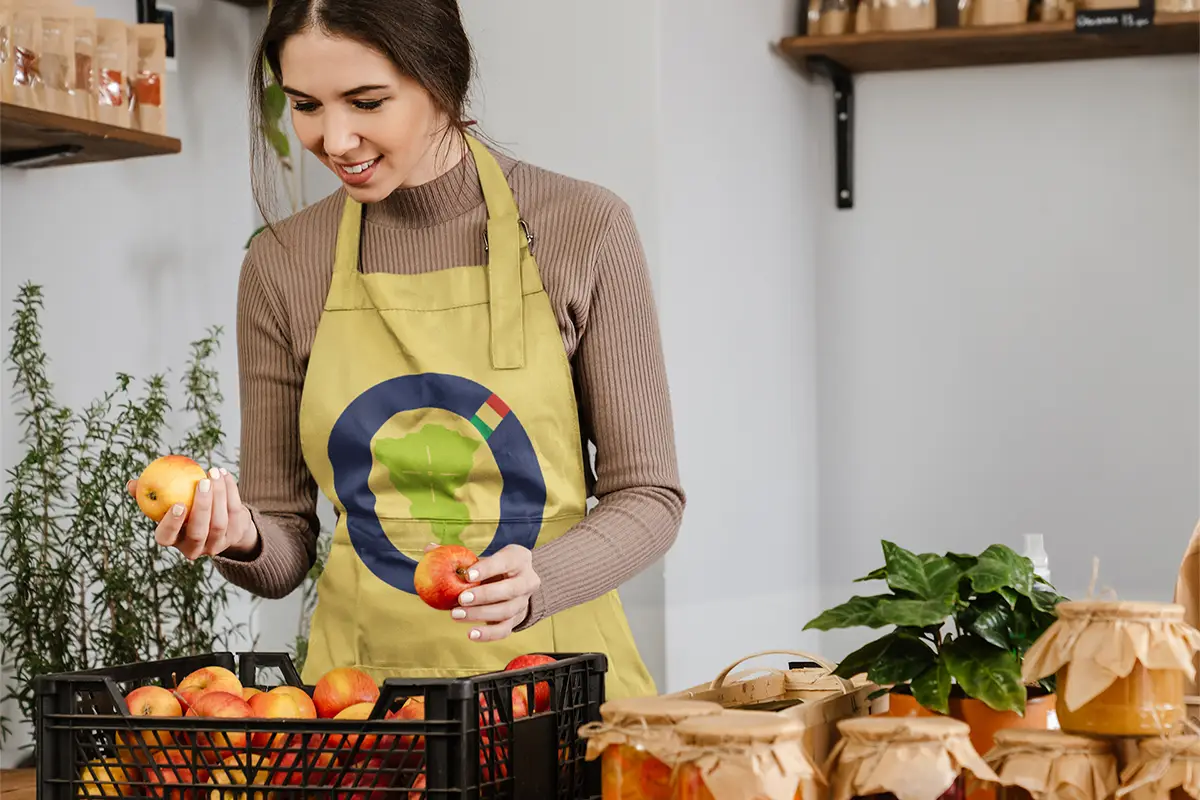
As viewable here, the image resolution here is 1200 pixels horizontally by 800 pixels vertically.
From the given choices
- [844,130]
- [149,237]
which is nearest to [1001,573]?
[149,237]

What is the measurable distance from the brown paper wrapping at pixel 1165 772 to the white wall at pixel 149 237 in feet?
7.22

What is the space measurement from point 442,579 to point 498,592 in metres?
0.05

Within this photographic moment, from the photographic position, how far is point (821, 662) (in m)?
1.28

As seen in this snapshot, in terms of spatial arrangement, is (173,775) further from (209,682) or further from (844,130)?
(844,130)

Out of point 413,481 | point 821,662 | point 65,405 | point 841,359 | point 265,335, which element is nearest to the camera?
point 821,662

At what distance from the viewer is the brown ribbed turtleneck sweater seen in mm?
1544

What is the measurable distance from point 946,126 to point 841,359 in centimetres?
63

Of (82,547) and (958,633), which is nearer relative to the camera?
A: (958,633)

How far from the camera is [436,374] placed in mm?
1561

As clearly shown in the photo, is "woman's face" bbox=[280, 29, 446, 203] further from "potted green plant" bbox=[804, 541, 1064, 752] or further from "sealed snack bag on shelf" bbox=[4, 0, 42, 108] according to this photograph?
"sealed snack bag on shelf" bbox=[4, 0, 42, 108]

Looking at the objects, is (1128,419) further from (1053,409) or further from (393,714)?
(393,714)

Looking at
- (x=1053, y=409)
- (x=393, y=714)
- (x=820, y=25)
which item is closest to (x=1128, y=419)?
(x=1053, y=409)

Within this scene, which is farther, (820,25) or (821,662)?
(820,25)

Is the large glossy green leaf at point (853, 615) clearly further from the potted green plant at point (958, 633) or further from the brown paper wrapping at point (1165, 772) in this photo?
the brown paper wrapping at point (1165, 772)
